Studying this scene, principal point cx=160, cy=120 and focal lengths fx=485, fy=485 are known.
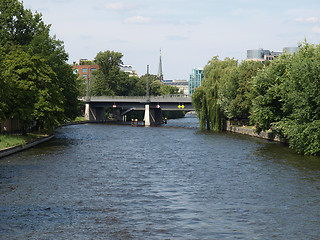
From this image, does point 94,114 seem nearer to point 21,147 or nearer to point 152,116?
point 152,116

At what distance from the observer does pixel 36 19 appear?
77.1m

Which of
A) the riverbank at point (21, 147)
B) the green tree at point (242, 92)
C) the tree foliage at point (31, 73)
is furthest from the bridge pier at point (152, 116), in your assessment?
the riverbank at point (21, 147)

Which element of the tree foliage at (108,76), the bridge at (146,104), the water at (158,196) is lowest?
the water at (158,196)

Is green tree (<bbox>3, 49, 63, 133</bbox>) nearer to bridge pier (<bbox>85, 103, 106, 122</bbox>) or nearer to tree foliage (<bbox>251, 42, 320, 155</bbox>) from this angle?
tree foliage (<bbox>251, 42, 320, 155</bbox>)

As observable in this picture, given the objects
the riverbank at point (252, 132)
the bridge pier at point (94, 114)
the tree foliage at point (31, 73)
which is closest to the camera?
the tree foliage at point (31, 73)

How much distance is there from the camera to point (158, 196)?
1099 inches

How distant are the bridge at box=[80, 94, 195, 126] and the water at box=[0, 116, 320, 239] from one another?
230 ft

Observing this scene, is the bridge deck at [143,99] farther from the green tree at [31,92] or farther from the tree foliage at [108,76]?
the green tree at [31,92]

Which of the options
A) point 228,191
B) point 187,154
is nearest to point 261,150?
point 187,154

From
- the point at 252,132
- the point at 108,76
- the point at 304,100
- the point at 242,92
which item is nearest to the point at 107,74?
the point at 108,76

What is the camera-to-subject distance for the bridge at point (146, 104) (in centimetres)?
11794

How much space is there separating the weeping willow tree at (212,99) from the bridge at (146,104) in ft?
70.8

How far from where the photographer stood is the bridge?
118 m

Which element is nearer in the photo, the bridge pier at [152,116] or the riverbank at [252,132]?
the riverbank at [252,132]
